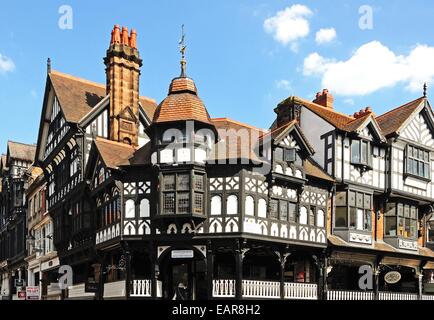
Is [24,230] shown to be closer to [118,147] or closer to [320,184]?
[118,147]

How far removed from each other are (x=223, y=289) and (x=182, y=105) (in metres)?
7.27

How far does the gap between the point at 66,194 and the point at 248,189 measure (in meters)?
11.7

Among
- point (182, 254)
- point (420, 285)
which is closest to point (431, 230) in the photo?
point (420, 285)

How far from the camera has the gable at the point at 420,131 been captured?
29.1 meters

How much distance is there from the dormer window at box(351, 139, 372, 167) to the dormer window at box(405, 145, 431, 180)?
255 cm

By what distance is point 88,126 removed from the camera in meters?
28.0

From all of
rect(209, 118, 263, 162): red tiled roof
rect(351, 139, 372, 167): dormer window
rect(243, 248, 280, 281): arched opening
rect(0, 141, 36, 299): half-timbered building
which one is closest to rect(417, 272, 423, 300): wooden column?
rect(351, 139, 372, 167): dormer window

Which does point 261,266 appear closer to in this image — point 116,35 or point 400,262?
point 400,262

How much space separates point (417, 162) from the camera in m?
29.2

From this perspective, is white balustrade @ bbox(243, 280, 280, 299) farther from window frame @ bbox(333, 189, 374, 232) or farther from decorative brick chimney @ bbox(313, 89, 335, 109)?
decorative brick chimney @ bbox(313, 89, 335, 109)

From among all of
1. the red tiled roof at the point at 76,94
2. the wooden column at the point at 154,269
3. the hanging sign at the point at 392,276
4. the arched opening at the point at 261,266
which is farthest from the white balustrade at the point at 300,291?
the red tiled roof at the point at 76,94

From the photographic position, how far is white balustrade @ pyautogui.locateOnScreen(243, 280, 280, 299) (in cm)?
2205
